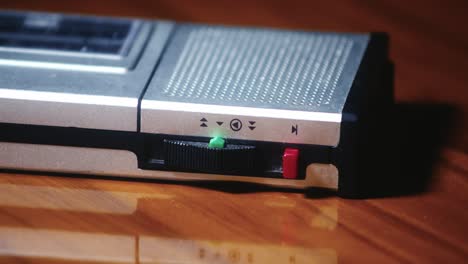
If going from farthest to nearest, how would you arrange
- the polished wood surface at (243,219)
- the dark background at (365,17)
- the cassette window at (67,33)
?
the dark background at (365,17)
the cassette window at (67,33)
the polished wood surface at (243,219)

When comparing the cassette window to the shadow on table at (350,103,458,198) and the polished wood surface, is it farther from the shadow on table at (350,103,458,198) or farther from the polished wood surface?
the shadow on table at (350,103,458,198)

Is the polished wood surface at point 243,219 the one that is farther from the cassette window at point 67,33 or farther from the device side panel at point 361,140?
the cassette window at point 67,33

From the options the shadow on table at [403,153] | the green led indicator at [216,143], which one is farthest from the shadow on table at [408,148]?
the green led indicator at [216,143]

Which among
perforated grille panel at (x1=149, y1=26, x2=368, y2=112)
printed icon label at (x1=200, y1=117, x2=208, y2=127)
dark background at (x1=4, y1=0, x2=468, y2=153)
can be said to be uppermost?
perforated grille panel at (x1=149, y1=26, x2=368, y2=112)

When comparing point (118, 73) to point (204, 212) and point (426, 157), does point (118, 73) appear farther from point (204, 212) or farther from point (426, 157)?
point (426, 157)

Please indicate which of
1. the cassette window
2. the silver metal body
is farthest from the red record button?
the cassette window

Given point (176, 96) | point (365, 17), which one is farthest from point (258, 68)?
point (365, 17)

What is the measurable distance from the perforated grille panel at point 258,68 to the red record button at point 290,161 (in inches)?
1.4

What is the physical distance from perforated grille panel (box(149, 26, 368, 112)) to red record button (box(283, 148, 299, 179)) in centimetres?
3

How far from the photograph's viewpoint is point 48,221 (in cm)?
87

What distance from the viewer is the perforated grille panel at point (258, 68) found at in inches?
35.5

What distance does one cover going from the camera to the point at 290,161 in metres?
0.88

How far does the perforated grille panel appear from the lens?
901 mm

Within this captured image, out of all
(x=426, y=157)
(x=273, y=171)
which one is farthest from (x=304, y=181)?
(x=426, y=157)
